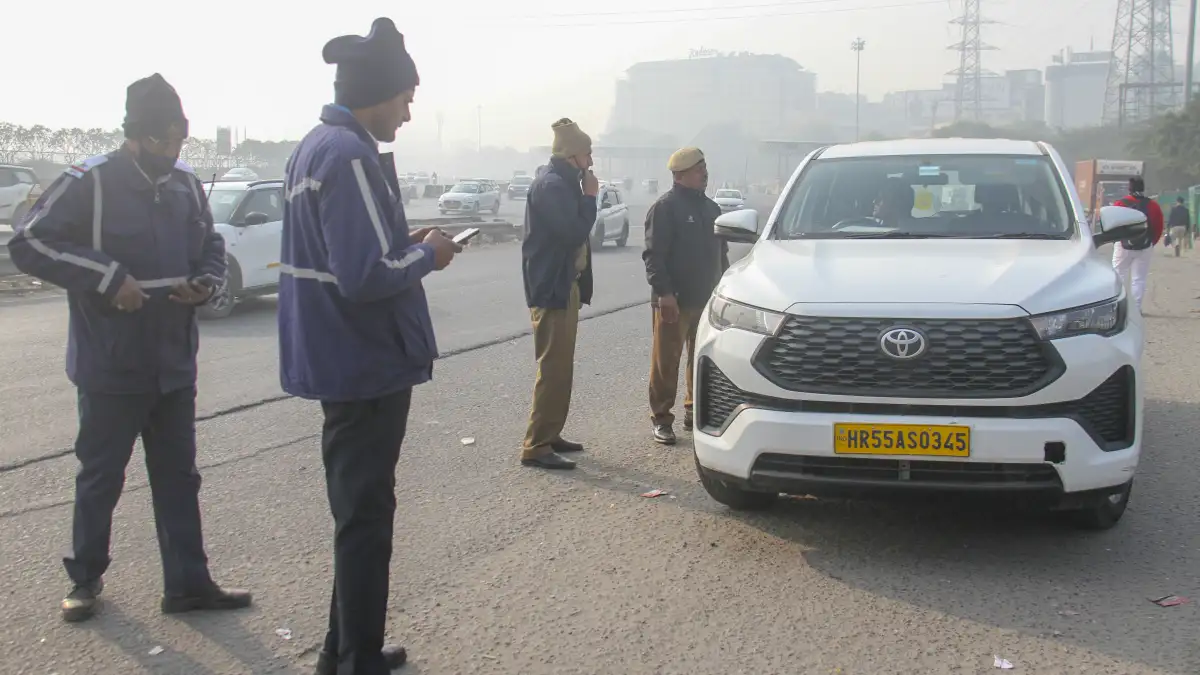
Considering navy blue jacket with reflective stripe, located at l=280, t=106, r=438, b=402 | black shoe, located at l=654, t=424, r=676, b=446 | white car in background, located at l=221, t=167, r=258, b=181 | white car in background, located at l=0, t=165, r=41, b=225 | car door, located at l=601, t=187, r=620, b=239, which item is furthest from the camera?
white car in background, located at l=221, t=167, r=258, b=181

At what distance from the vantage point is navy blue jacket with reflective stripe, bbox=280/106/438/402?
313cm

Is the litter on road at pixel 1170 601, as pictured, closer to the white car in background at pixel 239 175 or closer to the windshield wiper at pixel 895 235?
the windshield wiper at pixel 895 235

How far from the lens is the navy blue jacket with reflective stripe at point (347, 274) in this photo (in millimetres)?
3131

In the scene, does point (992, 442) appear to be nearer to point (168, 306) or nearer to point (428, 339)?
point (428, 339)

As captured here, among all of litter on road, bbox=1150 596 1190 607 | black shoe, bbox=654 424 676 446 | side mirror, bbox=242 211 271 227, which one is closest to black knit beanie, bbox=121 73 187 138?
black shoe, bbox=654 424 676 446

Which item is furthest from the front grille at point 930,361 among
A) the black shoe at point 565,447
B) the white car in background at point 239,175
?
the white car in background at point 239,175

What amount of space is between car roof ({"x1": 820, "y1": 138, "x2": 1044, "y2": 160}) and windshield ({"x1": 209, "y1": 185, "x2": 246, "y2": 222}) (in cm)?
976

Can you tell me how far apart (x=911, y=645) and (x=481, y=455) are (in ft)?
11.0

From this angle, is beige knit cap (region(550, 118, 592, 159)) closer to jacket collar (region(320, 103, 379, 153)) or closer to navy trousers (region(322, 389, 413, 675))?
jacket collar (region(320, 103, 379, 153))

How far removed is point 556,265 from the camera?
248 inches

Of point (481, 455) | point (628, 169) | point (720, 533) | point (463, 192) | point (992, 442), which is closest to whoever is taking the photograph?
point (992, 442)

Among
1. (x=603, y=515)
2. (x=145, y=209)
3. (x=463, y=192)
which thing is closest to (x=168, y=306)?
(x=145, y=209)

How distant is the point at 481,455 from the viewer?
671cm

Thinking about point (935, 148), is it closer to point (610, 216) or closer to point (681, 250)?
point (681, 250)
